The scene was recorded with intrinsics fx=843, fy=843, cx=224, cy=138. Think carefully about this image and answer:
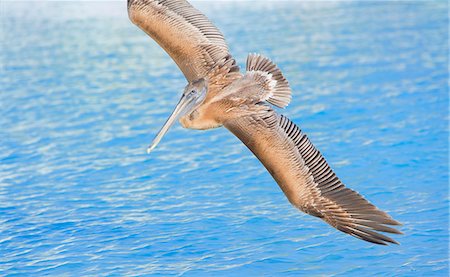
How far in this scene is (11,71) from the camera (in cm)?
1444

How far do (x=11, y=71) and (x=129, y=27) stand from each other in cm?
385

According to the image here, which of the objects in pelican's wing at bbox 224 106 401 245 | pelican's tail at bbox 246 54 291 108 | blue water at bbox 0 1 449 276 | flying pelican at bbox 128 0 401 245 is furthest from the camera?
blue water at bbox 0 1 449 276

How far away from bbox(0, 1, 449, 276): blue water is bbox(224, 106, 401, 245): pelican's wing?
1204 millimetres

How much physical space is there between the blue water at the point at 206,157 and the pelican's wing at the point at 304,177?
47.4 inches

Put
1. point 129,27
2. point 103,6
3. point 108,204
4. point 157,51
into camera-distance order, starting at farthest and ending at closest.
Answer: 1. point 103,6
2. point 129,27
3. point 157,51
4. point 108,204

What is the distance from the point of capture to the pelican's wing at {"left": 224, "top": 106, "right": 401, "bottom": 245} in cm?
549

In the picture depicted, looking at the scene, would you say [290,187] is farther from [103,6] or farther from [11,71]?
[103,6]

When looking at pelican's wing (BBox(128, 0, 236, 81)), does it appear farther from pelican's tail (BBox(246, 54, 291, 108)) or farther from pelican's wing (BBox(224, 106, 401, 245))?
pelican's wing (BBox(224, 106, 401, 245))

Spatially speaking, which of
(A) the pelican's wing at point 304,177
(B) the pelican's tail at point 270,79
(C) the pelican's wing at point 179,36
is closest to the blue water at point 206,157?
(A) the pelican's wing at point 304,177

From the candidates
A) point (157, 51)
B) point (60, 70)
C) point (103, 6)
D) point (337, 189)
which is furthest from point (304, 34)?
point (337, 189)

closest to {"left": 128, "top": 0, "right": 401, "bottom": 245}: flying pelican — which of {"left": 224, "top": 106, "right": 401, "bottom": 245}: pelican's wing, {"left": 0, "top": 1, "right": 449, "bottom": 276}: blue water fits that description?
{"left": 224, "top": 106, "right": 401, "bottom": 245}: pelican's wing

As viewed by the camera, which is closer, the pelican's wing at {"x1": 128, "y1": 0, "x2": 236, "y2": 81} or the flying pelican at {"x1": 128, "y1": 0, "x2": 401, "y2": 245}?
the flying pelican at {"x1": 128, "y1": 0, "x2": 401, "y2": 245}

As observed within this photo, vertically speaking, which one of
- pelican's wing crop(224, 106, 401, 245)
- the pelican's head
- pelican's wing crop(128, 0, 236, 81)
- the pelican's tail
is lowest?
pelican's wing crop(224, 106, 401, 245)

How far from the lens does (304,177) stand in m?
5.79
